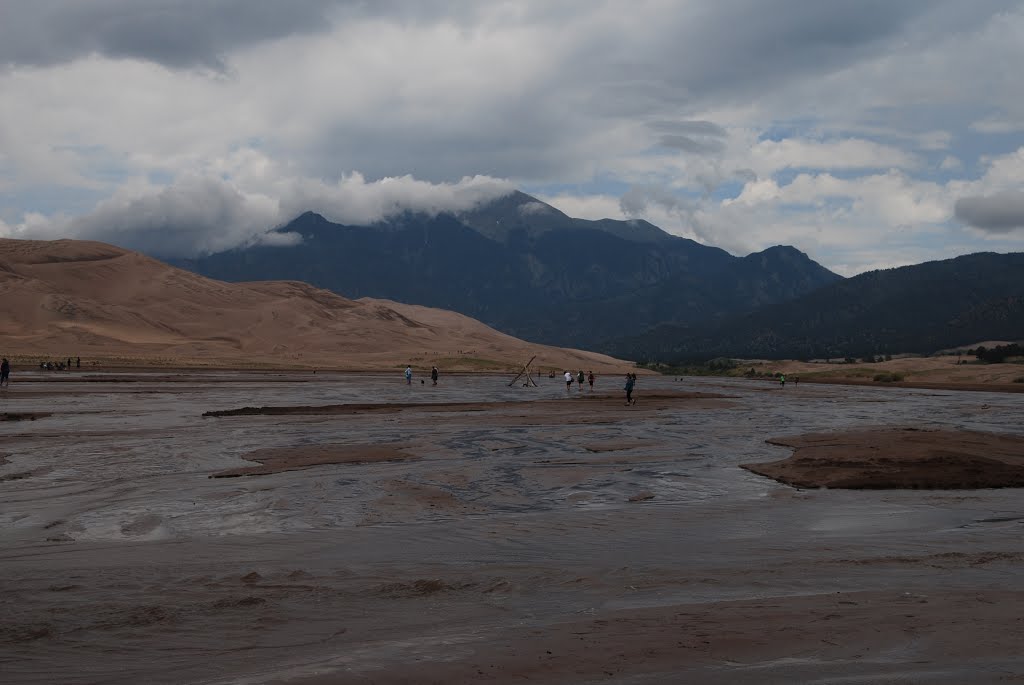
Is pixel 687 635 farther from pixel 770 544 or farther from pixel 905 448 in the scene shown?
pixel 905 448

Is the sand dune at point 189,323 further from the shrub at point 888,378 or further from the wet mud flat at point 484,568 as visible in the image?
the wet mud flat at point 484,568

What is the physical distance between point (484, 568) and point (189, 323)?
13960 cm

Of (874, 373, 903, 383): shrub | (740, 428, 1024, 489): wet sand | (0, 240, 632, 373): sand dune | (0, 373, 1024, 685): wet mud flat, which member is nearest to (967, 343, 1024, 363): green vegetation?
(874, 373, 903, 383): shrub

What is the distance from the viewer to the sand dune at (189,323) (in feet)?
365

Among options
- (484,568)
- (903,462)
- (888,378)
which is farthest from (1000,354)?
(484,568)

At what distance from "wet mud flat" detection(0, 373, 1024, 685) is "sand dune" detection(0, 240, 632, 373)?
82050 mm

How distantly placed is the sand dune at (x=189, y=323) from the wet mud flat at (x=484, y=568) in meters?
82.0

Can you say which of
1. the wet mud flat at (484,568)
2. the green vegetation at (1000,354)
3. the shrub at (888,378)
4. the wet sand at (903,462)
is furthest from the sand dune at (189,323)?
the wet sand at (903,462)

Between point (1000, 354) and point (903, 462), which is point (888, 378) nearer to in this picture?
point (1000, 354)

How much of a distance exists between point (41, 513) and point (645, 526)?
11.1 metres

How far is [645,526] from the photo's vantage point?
1516 centimetres

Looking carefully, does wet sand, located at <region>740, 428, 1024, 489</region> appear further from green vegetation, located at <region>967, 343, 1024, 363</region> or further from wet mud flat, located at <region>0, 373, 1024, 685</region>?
green vegetation, located at <region>967, 343, 1024, 363</region>

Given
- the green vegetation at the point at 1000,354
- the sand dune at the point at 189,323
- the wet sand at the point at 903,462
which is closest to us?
the wet sand at the point at 903,462

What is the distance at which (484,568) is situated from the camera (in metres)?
12.0
